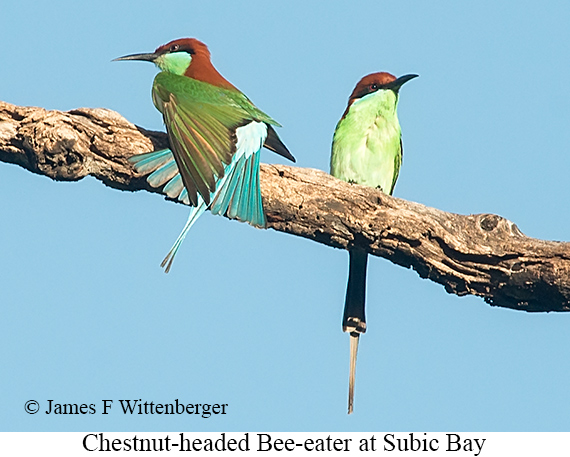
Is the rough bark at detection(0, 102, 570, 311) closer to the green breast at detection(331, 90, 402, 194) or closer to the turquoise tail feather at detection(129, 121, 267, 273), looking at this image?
the turquoise tail feather at detection(129, 121, 267, 273)

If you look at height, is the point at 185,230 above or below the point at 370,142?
below

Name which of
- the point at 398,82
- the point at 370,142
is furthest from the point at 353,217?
the point at 398,82

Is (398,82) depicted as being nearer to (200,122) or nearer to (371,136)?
(371,136)

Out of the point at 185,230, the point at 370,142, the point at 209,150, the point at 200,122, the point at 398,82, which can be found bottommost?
the point at 185,230

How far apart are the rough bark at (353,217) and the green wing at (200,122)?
7.0 inches

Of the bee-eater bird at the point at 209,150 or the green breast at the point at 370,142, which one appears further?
the green breast at the point at 370,142

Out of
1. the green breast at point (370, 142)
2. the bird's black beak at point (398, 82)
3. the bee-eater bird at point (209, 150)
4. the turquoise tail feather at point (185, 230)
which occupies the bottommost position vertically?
the turquoise tail feather at point (185, 230)

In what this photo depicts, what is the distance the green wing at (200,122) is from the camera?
119 inches

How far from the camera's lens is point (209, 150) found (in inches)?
123

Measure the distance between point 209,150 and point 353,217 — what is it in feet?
2.26

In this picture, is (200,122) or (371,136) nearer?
(200,122)

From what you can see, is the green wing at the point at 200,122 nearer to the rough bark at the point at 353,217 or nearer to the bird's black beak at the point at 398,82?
the rough bark at the point at 353,217

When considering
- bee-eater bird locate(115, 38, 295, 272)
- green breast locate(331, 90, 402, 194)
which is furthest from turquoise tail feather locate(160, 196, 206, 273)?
green breast locate(331, 90, 402, 194)

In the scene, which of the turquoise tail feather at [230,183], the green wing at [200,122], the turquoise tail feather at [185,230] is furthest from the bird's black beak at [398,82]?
the turquoise tail feather at [185,230]
